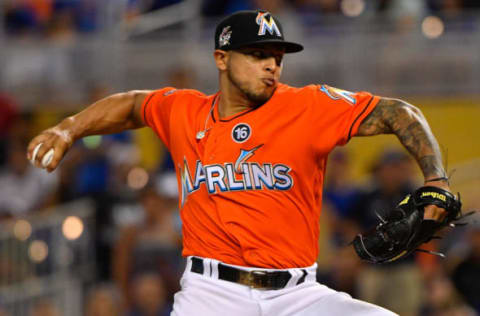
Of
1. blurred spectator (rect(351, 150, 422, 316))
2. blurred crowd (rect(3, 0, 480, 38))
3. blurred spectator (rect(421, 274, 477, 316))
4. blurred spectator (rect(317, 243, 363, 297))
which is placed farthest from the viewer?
blurred crowd (rect(3, 0, 480, 38))

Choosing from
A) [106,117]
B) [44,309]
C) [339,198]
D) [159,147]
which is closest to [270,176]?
[106,117]

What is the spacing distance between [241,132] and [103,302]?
4553mm

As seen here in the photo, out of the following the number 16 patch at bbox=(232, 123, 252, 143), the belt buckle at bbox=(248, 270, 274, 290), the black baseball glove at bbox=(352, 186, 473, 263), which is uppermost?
the number 16 patch at bbox=(232, 123, 252, 143)

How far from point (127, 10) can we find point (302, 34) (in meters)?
2.30

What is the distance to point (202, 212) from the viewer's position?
18.3ft

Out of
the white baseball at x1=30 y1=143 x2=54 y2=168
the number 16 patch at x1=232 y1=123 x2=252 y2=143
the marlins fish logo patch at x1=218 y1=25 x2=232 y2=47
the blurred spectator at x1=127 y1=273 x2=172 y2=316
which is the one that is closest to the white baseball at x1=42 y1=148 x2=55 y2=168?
the white baseball at x1=30 y1=143 x2=54 y2=168

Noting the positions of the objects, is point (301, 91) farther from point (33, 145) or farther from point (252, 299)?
point (33, 145)

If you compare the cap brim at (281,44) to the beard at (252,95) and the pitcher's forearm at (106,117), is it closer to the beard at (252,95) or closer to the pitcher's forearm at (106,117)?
the beard at (252,95)

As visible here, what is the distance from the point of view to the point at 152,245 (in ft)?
31.9

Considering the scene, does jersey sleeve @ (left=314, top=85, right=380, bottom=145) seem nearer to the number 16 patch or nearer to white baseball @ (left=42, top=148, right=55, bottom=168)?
the number 16 patch

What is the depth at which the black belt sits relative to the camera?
5375 millimetres

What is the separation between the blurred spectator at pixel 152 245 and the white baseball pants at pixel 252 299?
4.10 meters

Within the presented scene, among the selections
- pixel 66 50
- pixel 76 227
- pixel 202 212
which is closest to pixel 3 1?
pixel 66 50

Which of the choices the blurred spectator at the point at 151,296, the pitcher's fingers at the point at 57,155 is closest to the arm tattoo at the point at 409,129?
the pitcher's fingers at the point at 57,155
